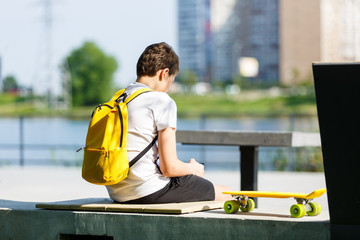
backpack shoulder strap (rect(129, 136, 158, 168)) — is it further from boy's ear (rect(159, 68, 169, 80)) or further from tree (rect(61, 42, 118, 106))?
tree (rect(61, 42, 118, 106))

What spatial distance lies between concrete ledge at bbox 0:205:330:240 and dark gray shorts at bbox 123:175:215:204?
211mm

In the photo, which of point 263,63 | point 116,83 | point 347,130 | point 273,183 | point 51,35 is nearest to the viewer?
point 347,130

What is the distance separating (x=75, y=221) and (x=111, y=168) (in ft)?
1.16

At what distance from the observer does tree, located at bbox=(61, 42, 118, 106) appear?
54594 mm

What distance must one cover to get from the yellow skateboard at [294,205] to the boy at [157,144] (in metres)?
0.30

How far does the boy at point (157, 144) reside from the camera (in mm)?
3289

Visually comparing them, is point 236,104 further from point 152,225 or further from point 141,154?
point 152,225

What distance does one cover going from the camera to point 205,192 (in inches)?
141

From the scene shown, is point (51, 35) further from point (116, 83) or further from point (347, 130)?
point (347, 130)

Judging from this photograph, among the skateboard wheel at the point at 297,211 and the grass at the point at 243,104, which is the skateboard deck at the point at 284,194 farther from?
the grass at the point at 243,104

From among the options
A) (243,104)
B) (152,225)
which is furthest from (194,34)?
(152,225)

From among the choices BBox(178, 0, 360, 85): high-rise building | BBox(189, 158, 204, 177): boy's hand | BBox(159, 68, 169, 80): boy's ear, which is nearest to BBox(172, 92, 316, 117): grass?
BBox(178, 0, 360, 85): high-rise building

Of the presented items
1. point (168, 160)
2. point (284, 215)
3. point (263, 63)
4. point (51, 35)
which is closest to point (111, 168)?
point (168, 160)

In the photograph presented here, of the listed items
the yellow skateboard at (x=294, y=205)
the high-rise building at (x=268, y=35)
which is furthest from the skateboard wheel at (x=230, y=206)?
the high-rise building at (x=268, y=35)
